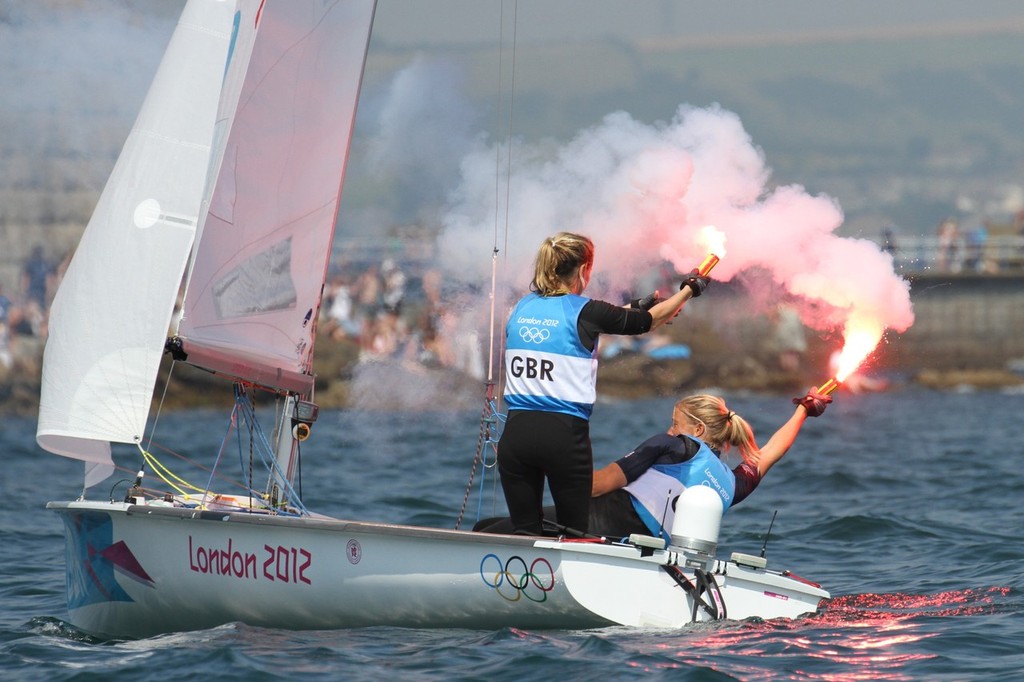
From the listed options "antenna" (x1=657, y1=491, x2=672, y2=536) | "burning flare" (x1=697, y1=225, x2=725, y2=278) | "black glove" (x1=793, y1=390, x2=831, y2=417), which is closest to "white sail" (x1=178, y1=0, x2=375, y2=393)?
"burning flare" (x1=697, y1=225, x2=725, y2=278)

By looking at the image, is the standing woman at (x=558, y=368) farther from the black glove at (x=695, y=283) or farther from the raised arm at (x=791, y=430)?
the raised arm at (x=791, y=430)

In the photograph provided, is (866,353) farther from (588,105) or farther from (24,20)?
(588,105)

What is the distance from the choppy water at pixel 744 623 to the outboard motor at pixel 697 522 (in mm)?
375

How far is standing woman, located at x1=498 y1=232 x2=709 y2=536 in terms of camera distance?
711cm

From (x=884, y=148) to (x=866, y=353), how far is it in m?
127

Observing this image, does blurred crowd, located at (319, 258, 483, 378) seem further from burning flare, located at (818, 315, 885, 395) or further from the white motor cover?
the white motor cover

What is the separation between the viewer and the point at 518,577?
7.09 meters

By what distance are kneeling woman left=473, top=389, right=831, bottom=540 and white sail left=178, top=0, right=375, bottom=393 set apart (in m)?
1.66

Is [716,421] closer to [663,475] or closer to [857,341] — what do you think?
[663,475]

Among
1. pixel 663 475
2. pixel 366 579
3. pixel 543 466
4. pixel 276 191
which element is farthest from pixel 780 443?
pixel 276 191

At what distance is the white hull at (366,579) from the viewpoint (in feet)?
23.1

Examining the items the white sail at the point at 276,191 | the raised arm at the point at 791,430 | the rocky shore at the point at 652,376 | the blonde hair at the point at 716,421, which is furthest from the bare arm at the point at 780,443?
the rocky shore at the point at 652,376

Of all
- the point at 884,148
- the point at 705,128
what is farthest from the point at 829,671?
the point at 884,148

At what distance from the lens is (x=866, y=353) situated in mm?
8664
